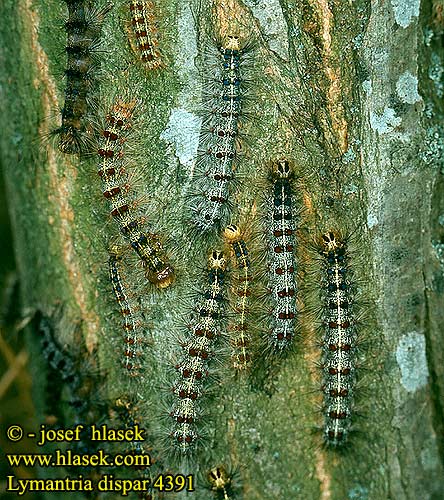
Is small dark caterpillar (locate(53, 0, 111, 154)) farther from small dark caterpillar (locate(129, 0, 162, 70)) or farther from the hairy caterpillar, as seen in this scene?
the hairy caterpillar

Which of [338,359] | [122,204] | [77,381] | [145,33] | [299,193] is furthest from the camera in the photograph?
[77,381]

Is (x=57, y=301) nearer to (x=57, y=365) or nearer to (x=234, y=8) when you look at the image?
(x=57, y=365)

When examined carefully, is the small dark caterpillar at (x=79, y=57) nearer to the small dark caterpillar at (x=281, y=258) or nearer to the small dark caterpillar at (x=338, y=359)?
the small dark caterpillar at (x=281, y=258)

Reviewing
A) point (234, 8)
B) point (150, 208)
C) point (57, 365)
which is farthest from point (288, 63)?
point (57, 365)

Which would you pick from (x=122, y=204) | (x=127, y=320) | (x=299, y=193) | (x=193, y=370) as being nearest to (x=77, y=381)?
(x=127, y=320)

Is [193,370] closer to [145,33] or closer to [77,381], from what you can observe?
[77,381]

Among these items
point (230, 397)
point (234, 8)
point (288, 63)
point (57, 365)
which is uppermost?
point (234, 8)
